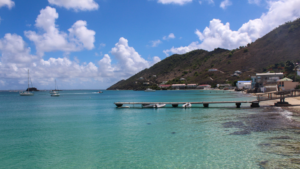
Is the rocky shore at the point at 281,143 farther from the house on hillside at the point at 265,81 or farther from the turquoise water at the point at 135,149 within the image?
the house on hillside at the point at 265,81

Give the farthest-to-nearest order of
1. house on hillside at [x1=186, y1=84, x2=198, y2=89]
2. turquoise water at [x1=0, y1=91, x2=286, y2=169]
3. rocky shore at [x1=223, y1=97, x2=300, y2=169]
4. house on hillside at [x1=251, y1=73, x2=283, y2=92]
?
house on hillside at [x1=186, y1=84, x2=198, y2=89] → house on hillside at [x1=251, y1=73, x2=283, y2=92] → turquoise water at [x1=0, y1=91, x2=286, y2=169] → rocky shore at [x1=223, y1=97, x2=300, y2=169]

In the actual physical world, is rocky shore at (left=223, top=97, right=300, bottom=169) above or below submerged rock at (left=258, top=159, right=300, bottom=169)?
above

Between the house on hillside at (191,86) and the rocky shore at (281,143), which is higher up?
the house on hillside at (191,86)

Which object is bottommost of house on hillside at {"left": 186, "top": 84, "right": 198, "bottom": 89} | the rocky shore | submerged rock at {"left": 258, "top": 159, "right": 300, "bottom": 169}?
submerged rock at {"left": 258, "top": 159, "right": 300, "bottom": 169}

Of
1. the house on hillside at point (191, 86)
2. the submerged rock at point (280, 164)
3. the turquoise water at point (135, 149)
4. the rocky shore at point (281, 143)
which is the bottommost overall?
the turquoise water at point (135, 149)

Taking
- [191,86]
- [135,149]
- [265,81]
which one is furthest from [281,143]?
[191,86]

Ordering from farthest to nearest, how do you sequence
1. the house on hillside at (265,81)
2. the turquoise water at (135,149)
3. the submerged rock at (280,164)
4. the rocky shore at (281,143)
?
the house on hillside at (265,81) → the turquoise water at (135,149) → the rocky shore at (281,143) → the submerged rock at (280,164)

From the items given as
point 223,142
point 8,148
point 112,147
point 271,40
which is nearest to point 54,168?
point 112,147

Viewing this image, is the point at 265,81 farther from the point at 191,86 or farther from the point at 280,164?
the point at 191,86

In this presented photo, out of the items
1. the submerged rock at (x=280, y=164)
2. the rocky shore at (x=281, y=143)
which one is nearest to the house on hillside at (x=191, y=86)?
the rocky shore at (x=281, y=143)

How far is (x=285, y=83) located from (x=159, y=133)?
44944 mm

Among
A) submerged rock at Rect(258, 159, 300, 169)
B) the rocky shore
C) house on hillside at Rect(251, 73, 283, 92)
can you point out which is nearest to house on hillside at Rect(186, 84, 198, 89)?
house on hillside at Rect(251, 73, 283, 92)

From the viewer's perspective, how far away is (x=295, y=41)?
123062 mm

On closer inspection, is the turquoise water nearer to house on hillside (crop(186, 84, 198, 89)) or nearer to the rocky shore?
the rocky shore
